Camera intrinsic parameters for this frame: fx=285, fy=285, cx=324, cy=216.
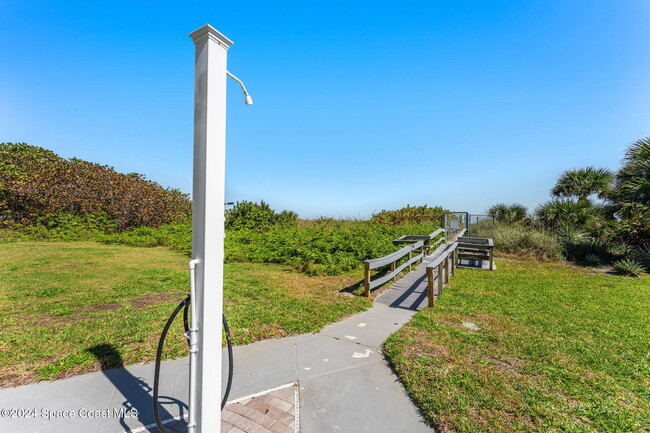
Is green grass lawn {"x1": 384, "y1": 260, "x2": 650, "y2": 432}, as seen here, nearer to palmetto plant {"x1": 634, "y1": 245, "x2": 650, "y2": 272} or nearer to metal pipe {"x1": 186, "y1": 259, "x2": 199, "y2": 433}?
metal pipe {"x1": 186, "y1": 259, "x2": 199, "y2": 433}

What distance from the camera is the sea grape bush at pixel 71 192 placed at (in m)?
14.1

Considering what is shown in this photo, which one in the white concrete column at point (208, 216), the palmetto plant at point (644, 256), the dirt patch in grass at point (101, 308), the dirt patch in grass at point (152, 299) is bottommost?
the dirt patch in grass at point (152, 299)

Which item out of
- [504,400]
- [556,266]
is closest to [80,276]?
[504,400]

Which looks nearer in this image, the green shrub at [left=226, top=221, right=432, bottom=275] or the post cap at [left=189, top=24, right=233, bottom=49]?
the post cap at [left=189, top=24, right=233, bottom=49]

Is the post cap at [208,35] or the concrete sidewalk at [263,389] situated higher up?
the post cap at [208,35]

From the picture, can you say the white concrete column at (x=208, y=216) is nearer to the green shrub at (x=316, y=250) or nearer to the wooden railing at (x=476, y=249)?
the green shrub at (x=316, y=250)

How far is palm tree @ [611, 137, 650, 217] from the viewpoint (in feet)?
29.8

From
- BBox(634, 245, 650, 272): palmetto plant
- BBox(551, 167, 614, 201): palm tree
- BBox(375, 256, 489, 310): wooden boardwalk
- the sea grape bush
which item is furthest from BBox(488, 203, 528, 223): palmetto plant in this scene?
the sea grape bush

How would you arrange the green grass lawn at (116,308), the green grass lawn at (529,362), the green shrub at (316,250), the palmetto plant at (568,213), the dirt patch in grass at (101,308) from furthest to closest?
the palmetto plant at (568,213)
the green shrub at (316,250)
the dirt patch in grass at (101,308)
the green grass lawn at (116,308)
the green grass lawn at (529,362)

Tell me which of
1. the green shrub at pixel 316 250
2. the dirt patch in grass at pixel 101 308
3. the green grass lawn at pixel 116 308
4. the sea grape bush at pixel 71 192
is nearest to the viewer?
the green grass lawn at pixel 116 308

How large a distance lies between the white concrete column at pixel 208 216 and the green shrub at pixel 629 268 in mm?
11794

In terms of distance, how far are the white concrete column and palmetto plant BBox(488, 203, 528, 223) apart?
16583mm

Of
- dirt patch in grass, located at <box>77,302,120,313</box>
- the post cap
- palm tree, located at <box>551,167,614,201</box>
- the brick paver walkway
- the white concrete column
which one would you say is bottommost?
the brick paver walkway

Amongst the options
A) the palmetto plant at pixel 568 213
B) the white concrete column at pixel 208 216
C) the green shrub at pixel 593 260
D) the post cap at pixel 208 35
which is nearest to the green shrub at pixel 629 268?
the green shrub at pixel 593 260
